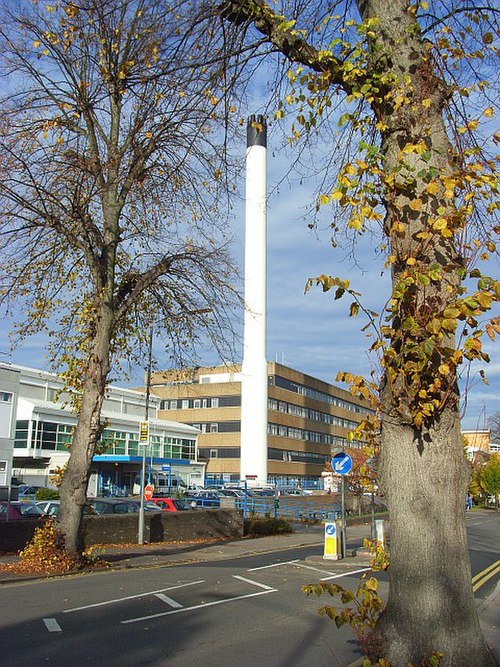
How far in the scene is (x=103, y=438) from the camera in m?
46.2

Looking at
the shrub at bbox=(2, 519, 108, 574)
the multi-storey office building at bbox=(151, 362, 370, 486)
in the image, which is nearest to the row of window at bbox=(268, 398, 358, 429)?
the multi-storey office building at bbox=(151, 362, 370, 486)

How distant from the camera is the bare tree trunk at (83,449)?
14094 millimetres

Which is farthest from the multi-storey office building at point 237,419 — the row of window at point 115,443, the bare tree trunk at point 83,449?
the bare tree trunk at point 83,449

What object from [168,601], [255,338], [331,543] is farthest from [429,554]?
[255,338]

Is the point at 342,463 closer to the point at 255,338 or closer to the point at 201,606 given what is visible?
the point at 201,606

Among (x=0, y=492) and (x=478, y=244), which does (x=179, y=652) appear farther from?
(x=0, y=492)

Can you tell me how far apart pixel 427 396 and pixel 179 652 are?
5024 millimetres

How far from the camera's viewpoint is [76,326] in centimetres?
1557

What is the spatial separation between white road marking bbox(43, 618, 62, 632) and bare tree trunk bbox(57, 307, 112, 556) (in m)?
4.90

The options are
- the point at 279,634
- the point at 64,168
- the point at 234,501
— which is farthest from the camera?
the point at 234,501

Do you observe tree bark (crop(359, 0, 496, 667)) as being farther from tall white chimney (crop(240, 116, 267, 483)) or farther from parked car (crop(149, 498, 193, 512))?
tall white chimney (crop(240, 116, 267, 483))

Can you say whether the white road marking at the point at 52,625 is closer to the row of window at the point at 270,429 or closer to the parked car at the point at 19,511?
the parked car at the point at 19,511

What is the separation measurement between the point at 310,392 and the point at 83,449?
75136 mm

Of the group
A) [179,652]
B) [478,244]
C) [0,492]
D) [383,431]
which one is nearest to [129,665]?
[179,652]
